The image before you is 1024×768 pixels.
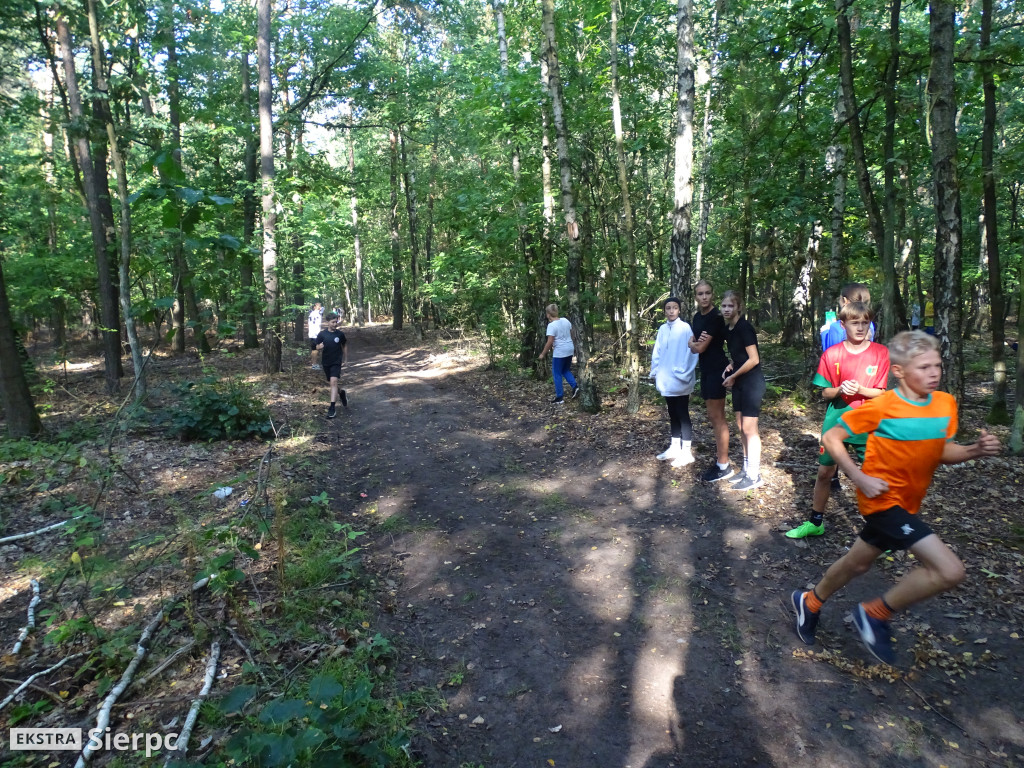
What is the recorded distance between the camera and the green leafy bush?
29.3 feet

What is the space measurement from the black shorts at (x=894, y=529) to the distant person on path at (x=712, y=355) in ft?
10.2

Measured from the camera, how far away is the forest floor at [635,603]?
121 inches

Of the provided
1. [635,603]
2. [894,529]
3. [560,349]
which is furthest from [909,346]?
[560,349]

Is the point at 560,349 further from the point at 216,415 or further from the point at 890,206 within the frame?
the point at 216,415

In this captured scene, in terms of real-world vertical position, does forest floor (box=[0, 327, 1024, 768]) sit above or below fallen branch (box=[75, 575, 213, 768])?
below

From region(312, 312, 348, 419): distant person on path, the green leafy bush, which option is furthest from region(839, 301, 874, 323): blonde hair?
region(312, 312, 348, 419): distant person on path

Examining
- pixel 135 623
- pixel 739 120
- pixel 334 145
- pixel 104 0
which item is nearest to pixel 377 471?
pixel 135 623

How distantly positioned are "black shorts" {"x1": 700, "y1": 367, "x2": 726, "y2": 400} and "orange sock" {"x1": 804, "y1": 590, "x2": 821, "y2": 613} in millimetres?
2970

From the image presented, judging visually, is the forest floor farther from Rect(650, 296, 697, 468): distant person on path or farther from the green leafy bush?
Rect(650, 296, 697, 468): distant person on path

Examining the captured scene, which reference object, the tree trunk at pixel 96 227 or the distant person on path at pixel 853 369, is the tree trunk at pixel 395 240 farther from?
the distant person on path at pixel 853 369

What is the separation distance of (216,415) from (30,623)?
5.33 meters

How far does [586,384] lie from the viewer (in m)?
10.2

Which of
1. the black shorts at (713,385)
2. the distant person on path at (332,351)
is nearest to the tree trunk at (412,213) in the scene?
the distant person on path at (332,351)

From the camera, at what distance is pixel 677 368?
682 cm
